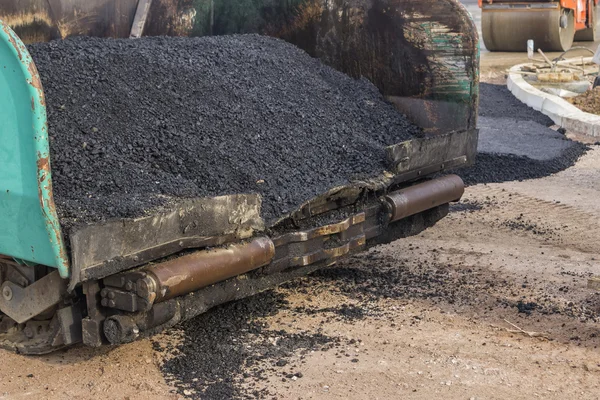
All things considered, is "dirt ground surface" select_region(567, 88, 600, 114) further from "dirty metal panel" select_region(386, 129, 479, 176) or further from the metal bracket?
the metal bracket

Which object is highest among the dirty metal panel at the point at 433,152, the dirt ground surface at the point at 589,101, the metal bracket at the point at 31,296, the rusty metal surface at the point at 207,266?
the dirty metal panel at the point at 433,152

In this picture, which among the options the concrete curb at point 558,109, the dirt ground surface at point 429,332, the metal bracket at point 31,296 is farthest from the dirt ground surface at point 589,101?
the metal bracket at point 31,296

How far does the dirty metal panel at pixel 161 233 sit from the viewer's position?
3.07 m

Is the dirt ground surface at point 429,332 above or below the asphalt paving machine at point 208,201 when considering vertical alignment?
below

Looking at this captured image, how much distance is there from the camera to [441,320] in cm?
426

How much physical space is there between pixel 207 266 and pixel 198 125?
94cm

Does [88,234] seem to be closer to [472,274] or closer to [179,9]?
[472,274]

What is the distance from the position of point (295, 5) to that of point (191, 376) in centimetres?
267

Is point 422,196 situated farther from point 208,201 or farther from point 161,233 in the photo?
point 161,233

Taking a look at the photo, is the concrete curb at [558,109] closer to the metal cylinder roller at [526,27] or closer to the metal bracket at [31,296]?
the metal cylinder roller at [526,27]

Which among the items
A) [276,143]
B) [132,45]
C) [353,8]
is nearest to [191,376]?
[276,143]

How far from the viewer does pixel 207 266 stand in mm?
3424

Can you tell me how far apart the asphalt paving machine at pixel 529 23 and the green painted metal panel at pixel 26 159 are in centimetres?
A: 1383

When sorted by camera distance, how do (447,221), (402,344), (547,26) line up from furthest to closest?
(547,26) → (447,221) → (402,344)
